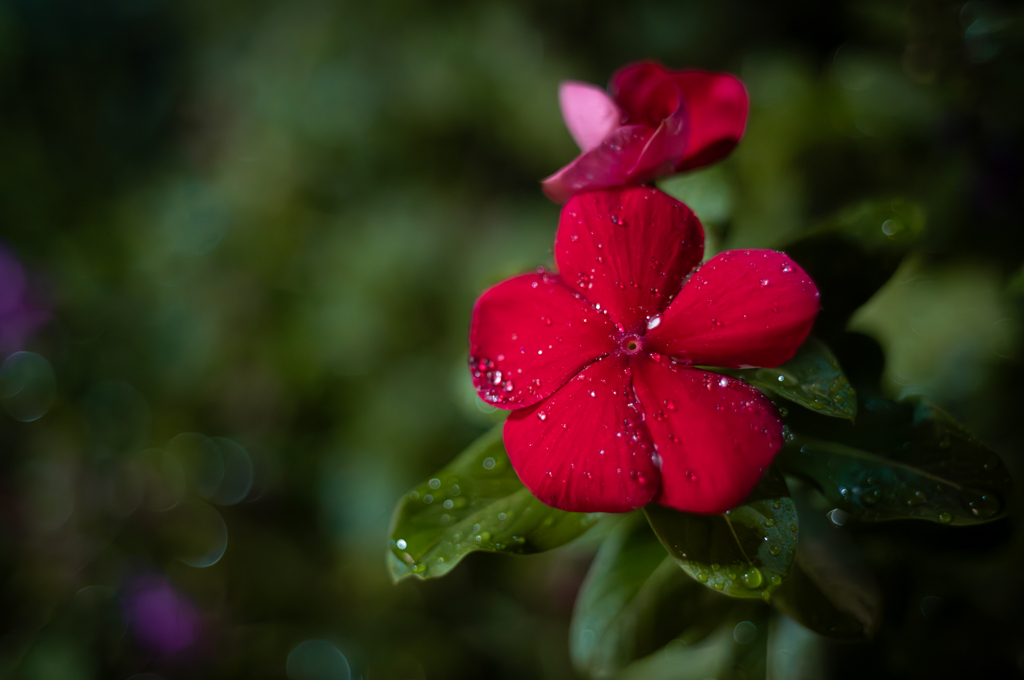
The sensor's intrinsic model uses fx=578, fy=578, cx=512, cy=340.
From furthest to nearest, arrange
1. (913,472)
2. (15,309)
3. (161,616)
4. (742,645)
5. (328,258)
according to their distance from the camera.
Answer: (328,258), (15,309), (161,616), (742,645), (913,472)

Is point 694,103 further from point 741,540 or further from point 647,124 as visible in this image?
point 741,540

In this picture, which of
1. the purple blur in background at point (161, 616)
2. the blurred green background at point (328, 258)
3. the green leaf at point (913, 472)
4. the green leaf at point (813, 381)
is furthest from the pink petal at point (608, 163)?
the purple blur in background at point (161, 616)

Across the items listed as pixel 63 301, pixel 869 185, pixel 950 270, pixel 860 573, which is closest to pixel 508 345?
pixel 860 573

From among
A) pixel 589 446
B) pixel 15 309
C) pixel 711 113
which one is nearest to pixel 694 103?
pixel 711 113

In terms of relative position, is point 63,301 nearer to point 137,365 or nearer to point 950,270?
point 137,365

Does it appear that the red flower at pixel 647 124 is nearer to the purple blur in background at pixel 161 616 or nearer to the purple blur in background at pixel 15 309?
the purple blur in background at pixel 161 616

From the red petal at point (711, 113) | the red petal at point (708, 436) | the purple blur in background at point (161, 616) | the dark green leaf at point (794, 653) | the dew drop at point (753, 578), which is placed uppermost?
the red petal at point (711, 113)

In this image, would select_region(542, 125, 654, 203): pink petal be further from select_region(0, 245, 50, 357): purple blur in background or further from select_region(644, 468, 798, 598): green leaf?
select_region(0, 245, 50, 357): purple blur in background
